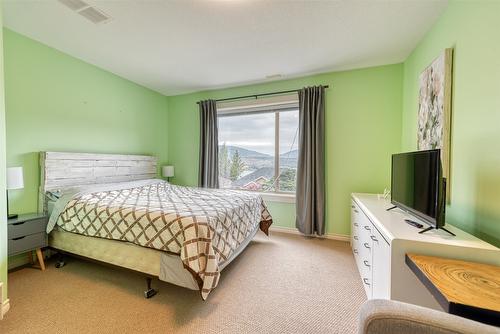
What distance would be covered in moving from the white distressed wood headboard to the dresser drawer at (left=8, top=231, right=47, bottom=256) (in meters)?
0.39

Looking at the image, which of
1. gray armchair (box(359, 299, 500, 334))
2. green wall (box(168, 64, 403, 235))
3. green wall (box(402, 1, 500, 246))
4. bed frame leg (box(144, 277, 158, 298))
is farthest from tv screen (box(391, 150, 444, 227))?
bed frame leg (box(144, 277, 158, 298))

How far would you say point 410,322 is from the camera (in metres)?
0.59

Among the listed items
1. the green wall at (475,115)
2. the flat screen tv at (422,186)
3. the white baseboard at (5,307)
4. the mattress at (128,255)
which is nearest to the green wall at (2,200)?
the white baseboard at (5,307)

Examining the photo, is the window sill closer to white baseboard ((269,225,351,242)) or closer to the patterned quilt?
white baseboard ((269,225,351,242))

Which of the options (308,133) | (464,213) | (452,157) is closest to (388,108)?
(308,133)

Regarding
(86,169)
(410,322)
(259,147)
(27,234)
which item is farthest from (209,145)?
(410,322)

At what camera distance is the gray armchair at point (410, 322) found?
0.54m

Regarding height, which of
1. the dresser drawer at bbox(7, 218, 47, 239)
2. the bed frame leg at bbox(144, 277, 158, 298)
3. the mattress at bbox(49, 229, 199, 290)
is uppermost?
the dresser drawer at bbox(7, 218, 47, 239)

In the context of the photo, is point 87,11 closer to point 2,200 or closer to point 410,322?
point 2,200

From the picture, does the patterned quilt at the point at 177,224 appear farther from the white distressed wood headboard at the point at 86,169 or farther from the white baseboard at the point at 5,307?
the white baseboard at the point at 5,307

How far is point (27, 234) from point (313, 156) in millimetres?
3666

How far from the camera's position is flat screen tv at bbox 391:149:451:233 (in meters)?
1.30

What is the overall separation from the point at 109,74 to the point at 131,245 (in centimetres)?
287

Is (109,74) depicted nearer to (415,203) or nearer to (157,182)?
(157,182)
